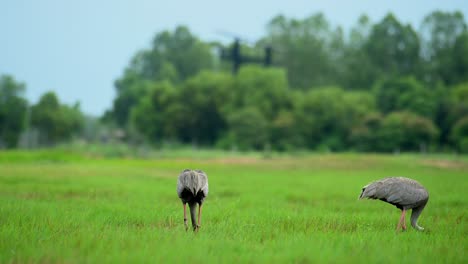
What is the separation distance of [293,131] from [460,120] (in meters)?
16.1

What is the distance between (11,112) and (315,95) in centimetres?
3357

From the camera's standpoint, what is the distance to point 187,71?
305 ft

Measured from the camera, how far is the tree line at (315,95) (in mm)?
54394

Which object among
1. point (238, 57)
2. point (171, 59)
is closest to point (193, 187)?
point (238, 57)

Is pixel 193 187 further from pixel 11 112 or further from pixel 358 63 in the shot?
pixel 358 63

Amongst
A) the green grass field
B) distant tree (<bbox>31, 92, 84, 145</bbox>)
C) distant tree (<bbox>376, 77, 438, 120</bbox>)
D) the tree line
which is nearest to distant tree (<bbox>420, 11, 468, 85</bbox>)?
the tree line

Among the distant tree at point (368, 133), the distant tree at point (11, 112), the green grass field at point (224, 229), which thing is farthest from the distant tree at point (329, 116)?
the green grass field at point (224, 229)

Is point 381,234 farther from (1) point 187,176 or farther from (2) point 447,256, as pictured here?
(1) point 187,176

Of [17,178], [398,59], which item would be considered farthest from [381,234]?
[398,59]

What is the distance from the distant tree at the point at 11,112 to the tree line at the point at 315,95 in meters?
0.33

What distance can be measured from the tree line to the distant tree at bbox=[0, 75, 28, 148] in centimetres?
33

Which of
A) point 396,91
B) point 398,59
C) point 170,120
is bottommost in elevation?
point 170,120

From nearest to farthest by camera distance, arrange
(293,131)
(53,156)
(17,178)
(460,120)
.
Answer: (17,178)
(53,156)
(460,120)
(293,131)

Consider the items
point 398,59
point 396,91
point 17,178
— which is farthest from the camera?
point 398,59
